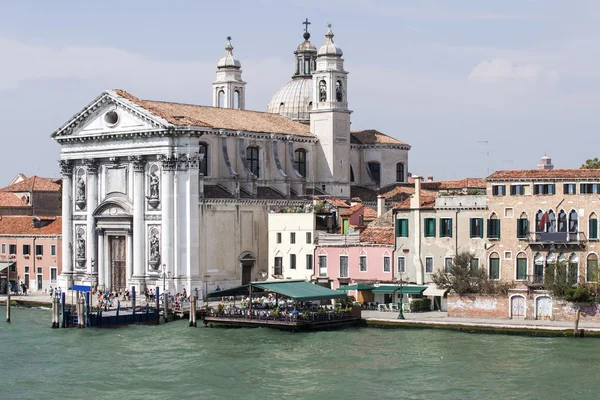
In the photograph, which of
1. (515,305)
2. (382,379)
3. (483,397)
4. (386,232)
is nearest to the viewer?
(483,397)

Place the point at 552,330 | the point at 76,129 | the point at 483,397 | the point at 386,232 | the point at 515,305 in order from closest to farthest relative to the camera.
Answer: the point at 483,397 < the point at 552,330 < the point at 515,305 < the point at 386,232 < the point at 76,129

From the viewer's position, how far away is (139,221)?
5578 centimetres

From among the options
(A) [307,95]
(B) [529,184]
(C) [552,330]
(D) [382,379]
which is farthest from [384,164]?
(D) [382,379]

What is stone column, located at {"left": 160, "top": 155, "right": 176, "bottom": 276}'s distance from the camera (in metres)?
54.7

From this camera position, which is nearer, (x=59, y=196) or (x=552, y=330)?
(x=552, y=330)

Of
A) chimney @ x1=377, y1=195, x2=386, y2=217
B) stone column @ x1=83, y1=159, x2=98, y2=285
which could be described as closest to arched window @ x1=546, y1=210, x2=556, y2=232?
chimney @ x1=377, y1=195, x2=386, y2=217

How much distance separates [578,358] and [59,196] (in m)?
43.3

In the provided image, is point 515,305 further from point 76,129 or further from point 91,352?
point 76,129

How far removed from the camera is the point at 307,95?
A: 6969 cm

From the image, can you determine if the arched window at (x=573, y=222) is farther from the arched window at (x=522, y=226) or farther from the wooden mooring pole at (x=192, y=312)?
the wooden mooring pole at (x=192, y=312)

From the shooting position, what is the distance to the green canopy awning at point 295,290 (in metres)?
46.5

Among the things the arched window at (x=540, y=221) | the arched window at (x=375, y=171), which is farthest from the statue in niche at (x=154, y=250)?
the arched window at (x=540, y=221)

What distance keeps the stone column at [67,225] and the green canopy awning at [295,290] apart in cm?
1253

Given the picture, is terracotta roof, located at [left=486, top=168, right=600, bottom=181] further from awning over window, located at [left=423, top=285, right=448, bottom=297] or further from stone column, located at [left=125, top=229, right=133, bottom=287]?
stone column, located at [left=125, top=229, right=133, bottom=287]
